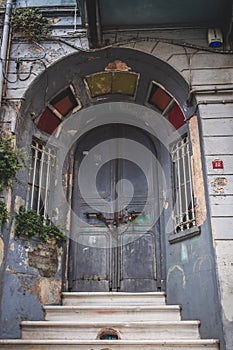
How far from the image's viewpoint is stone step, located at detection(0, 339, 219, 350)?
3.24m

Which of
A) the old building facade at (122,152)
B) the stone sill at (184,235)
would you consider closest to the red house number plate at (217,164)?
the old building facade at (122,152)

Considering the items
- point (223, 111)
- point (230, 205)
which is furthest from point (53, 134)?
point (230, 205)

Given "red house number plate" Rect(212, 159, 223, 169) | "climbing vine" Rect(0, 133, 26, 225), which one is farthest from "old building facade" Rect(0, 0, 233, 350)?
"climbing vine" Rect(0, 133, 26, 225)

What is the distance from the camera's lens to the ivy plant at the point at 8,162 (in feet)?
13.0

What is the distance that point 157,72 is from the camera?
4.82 meters

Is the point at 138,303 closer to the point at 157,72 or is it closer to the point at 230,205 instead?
the point at 230,205

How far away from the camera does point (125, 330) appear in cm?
356

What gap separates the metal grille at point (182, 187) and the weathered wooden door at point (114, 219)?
0.52 m

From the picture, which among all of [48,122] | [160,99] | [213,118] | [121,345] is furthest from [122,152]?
[121,345]

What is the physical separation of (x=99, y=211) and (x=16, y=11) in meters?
3.18

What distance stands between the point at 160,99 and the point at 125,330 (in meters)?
3.19

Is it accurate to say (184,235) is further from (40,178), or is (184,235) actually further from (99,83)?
(99,83)

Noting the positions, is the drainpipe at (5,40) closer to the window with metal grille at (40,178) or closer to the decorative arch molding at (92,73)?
the decorative arch molding at (92,73)

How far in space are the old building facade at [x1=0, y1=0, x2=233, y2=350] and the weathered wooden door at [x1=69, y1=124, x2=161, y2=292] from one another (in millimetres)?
15
